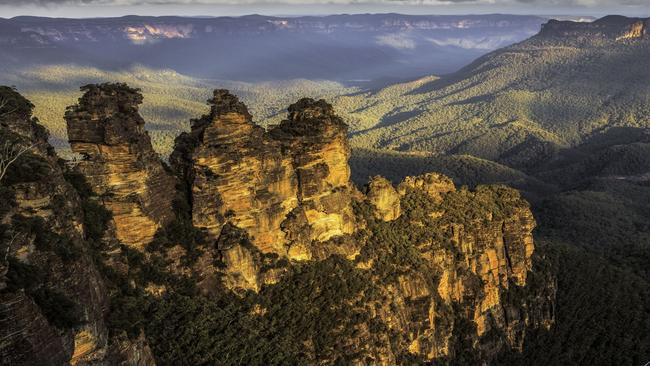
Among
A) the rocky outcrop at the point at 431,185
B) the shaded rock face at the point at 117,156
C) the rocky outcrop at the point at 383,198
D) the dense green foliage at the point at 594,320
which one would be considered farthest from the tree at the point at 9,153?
the dense green foliage at the point at 594,320

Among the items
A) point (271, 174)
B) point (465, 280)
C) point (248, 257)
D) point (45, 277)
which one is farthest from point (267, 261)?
point (465, 280)

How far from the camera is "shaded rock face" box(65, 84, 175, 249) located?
33.5 m

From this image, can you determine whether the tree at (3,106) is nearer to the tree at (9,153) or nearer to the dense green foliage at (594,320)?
the tree at (9,153)

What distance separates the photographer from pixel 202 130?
3969 cm

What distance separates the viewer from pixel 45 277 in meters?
22.6

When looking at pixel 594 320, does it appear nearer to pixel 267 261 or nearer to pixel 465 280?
pixel 465 280

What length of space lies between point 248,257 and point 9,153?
694 inches

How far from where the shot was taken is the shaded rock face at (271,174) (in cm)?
3916

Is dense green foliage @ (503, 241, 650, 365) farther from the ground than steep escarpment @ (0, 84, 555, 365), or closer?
closer

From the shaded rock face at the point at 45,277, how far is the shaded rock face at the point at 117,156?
504 cm

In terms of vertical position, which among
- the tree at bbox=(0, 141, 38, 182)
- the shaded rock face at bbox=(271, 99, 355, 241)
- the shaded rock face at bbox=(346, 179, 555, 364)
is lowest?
the shaded rock face at bbox=(346, 179, 555, 364)

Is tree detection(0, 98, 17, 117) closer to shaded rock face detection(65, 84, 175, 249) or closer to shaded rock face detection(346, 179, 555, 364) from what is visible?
shaded rock face detection(65, 84, 175, 249)

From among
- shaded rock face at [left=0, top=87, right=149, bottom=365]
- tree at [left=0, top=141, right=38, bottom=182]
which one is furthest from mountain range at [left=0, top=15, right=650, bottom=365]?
tree at [left=0, top=141, right=38, bottom=182]

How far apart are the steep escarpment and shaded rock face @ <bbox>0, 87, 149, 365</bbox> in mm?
75
